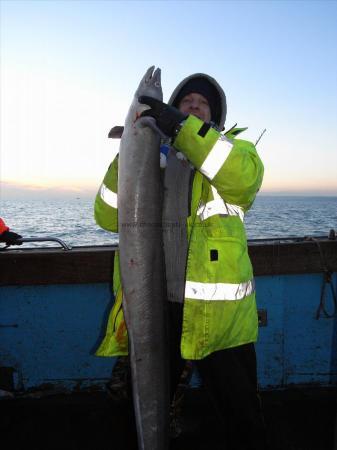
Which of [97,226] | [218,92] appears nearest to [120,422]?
[218,92]

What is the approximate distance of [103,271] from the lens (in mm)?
3986

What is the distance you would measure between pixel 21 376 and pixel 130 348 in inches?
89.9

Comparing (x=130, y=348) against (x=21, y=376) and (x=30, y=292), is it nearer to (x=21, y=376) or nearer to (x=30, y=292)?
(x=30, y=292)

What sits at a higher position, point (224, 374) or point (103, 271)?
point (103, 271)

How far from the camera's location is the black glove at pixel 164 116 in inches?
90.6

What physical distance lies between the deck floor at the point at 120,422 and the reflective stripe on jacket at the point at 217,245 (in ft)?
5.07

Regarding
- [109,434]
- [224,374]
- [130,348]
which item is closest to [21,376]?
[109,434]

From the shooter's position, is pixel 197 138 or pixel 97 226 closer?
pixel 197 138

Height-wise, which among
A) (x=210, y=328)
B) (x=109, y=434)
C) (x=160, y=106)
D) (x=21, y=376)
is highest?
(x=160, y=106)

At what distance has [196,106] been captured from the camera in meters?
3.07

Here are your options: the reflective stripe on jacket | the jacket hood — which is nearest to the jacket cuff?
the reflective stripe on jacket

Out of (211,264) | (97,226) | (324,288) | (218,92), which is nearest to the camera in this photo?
(211,264)

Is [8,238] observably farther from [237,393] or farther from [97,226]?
[97,226]

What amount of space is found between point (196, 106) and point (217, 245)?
1.25 metres
